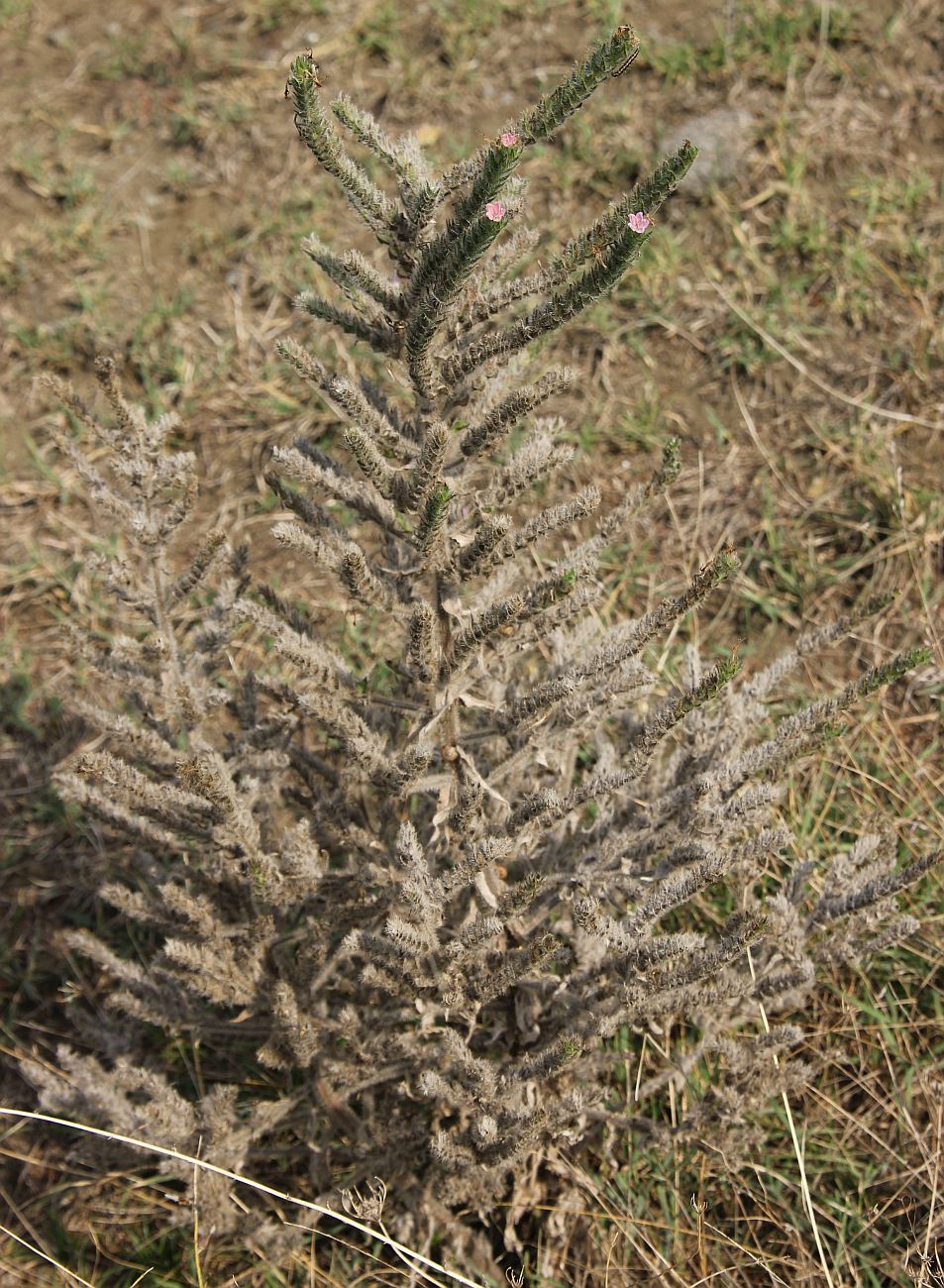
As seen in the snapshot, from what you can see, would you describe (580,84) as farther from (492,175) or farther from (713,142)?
(713,142)

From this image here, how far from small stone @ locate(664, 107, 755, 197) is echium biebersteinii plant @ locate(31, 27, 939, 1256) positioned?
218cm

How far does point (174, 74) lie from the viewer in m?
4.96

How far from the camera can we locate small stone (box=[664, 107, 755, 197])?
425 centimetres

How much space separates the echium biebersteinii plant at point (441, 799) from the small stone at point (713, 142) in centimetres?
218

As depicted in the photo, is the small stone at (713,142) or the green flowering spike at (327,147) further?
the small stone at (713,142)

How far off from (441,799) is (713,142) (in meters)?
3.05

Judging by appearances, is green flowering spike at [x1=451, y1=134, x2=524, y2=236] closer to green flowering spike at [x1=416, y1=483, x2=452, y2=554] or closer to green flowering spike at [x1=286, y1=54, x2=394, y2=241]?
green flowering spike at [x1=286, y1=54, x2=394, y2=241]

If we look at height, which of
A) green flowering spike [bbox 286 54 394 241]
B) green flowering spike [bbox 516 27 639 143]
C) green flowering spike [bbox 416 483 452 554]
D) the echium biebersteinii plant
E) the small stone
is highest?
the small stone

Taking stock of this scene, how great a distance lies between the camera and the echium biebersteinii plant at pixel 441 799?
2016 millimetres

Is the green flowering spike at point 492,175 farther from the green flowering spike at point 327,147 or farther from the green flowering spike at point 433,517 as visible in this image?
the green flowering spike at point 433,517

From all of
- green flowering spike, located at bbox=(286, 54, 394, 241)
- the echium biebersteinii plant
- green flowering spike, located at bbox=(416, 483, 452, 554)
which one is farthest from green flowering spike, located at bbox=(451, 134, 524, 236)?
green flowering spike, located at bbox=(416, 483, 452, 554)

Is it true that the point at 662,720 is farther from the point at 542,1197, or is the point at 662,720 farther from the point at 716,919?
the point at 542,1197

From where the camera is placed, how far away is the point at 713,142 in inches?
169

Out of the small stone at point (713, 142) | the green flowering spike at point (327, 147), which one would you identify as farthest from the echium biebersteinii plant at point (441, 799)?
the small stone at point (713, 142)
